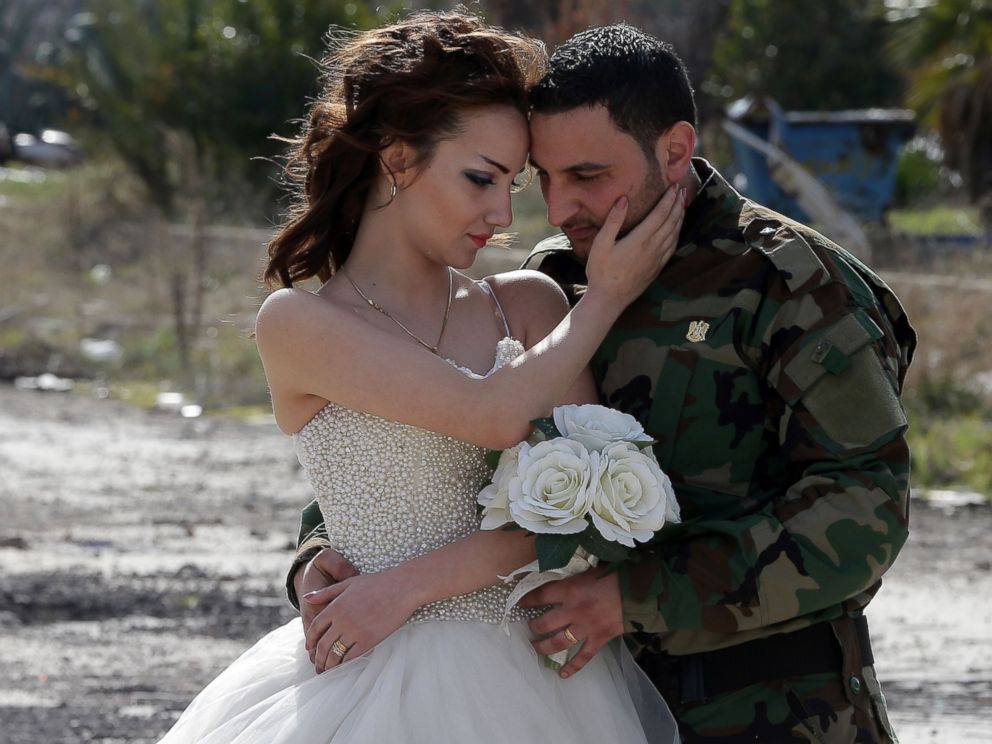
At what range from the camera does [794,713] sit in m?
3.03

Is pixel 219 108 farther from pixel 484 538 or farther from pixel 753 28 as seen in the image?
pixel 484 538

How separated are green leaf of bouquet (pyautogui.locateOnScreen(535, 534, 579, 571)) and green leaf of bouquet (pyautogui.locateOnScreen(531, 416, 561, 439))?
0.20 metres

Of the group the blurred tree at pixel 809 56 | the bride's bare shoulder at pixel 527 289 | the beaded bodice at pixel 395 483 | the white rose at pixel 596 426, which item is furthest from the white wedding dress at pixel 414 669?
the blurred tree at pixel 809 56

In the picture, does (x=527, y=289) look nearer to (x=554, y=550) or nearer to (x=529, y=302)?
(x=529, y=302)

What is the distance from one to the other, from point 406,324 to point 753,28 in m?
22.3

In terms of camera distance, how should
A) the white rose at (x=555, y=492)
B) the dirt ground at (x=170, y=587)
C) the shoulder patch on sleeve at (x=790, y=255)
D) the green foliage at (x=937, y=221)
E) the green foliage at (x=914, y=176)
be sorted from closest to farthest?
the white rose at (x=555, y=492) → the shoulder patch on sleeve at (x=790, y=255) → the dirt ground at (x=170, y=587) → the green foliage at (x=937, y=221) → the green foliage at (x=914, y=176)

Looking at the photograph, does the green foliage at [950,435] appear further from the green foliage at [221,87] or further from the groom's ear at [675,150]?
the green foliage at [221,87]

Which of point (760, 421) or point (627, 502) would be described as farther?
point (760, 421)

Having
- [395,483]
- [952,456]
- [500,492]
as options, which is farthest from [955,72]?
[500,492]

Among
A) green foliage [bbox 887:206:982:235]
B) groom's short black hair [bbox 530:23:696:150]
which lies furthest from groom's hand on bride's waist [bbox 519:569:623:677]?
green foliage [bbox 887:206:982:235]

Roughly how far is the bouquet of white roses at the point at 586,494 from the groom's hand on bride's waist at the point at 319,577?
0.37 metres

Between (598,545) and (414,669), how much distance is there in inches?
17.2

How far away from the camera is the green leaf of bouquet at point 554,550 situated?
2.81m

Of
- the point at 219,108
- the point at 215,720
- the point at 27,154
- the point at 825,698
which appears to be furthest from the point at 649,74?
the point at 27,154
